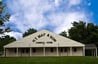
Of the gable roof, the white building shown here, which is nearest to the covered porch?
the white building

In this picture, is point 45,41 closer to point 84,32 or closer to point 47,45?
point 47,45

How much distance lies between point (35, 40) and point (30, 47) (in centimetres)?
171

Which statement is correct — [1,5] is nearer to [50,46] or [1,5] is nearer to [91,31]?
[50,46]

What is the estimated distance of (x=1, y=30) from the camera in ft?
137

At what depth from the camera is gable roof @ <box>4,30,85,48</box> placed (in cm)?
5847

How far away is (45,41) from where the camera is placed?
59.0 m

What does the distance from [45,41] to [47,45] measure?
0.90 m

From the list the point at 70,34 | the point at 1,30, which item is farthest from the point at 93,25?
the point at 1,30

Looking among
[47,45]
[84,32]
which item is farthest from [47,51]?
[84,32]

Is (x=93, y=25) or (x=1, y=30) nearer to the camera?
(x=1, y=30)

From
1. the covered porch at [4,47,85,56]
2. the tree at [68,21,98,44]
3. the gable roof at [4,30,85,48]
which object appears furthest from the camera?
the tree at [68,21,98,44]

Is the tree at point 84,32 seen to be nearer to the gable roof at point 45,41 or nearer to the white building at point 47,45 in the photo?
the white building at point 47,45

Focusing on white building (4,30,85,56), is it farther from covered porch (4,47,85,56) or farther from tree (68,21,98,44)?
tree (68,21,98,44)

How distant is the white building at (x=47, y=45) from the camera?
5853 centimetres
